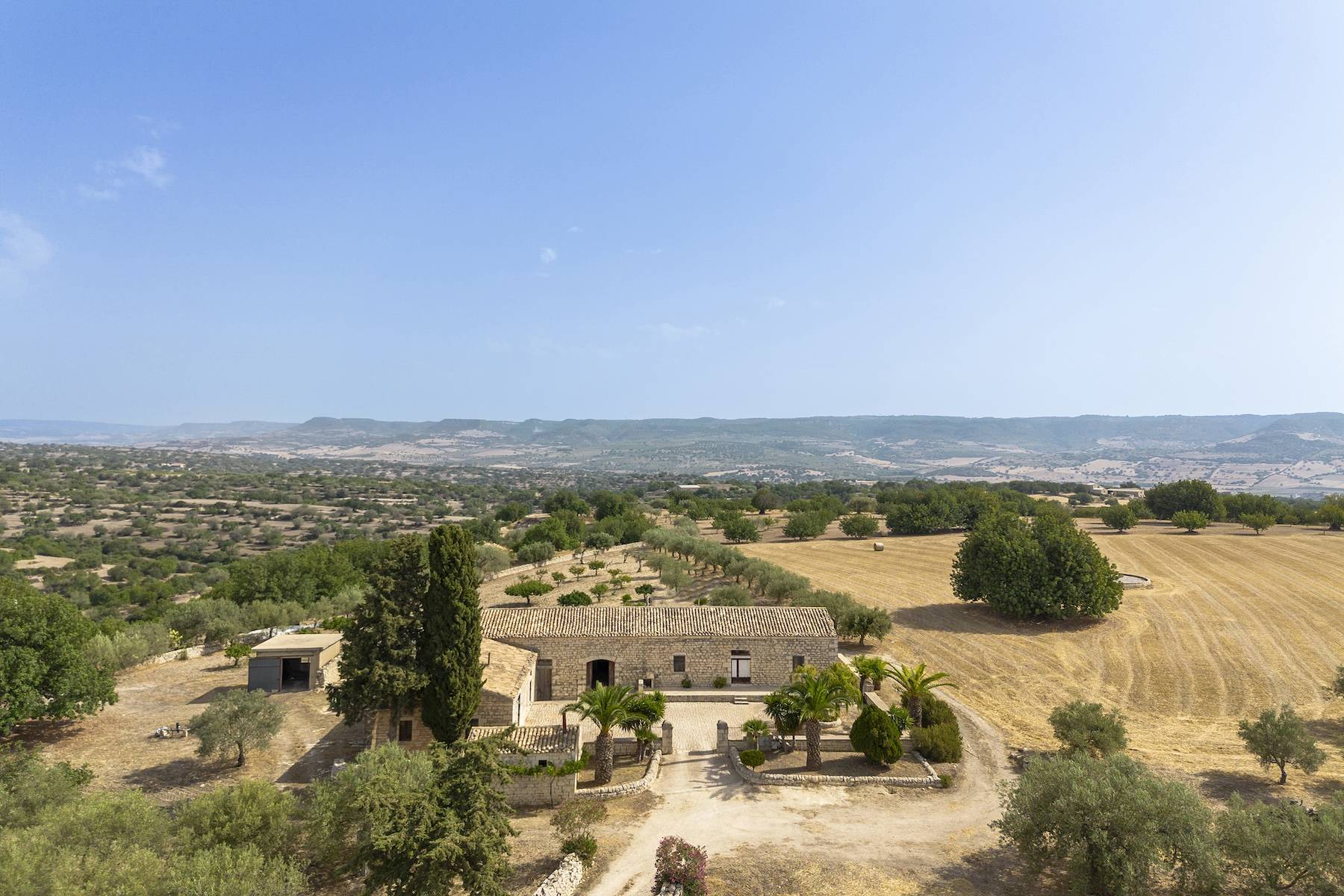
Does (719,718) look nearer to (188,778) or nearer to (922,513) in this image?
(188,778)

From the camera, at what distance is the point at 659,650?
104 ft

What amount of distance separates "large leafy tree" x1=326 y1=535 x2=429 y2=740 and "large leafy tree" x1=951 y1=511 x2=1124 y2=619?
38207 millimetres

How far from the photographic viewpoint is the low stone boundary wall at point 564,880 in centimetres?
1605

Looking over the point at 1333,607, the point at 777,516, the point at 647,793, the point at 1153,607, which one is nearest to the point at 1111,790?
Answer: the point at 647,793

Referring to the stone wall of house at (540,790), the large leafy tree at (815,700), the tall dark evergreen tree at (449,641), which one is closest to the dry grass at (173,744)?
the tall dark evergreen tree at (449,641)

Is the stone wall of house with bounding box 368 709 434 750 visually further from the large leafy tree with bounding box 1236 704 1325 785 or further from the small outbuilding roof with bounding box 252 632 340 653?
the large leafy tree with bounding box 1236 704 1325 785

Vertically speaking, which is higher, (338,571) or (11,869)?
(11,869)

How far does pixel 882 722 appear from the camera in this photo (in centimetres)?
2403

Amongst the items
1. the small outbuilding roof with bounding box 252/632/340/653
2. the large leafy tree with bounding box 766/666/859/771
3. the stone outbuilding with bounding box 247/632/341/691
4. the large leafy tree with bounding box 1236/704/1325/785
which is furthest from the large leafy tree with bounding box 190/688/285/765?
the large leafy tree with bounding box 1236/704/1325/785

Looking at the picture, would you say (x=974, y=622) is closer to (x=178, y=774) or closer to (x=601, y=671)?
(x=601, y=671)

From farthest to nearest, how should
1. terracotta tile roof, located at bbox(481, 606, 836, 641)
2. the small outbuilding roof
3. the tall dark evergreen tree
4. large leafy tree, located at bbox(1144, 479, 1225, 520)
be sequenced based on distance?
large leafy tree, located at bbox(1144, 479, 1225, 520) → terracotta tile roof, located at bbox(481, 606, 836, 641) → the small outbuilding roof → the tall dark evergreen tree

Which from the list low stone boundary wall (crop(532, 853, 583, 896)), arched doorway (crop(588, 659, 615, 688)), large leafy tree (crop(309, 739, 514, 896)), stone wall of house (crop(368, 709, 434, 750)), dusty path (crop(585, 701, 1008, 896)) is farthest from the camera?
arched doorway (crop(588, 659, 615, 688))

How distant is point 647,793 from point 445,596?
9.60 metres

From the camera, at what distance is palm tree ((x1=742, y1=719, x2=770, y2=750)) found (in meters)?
25.0
